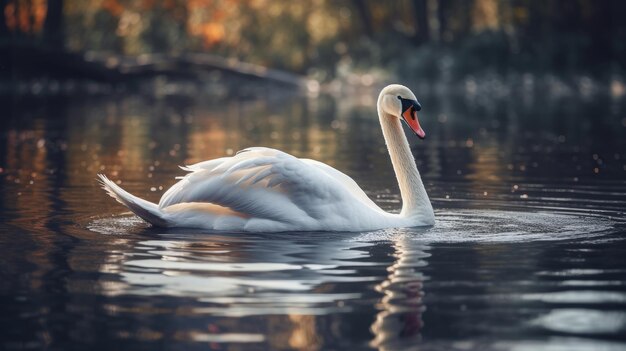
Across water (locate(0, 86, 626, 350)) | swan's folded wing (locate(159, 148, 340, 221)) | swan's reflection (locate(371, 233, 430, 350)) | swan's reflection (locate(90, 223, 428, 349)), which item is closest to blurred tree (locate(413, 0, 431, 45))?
water (locate(0, 86, 626, 350))

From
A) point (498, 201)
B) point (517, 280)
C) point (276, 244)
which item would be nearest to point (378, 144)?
point (498, 201)

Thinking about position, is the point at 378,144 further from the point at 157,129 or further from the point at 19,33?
the point at 19,33

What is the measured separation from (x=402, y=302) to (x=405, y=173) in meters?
3.96

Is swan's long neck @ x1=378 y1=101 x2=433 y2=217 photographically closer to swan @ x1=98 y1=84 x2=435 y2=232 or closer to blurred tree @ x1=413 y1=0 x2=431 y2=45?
swan @ x1=98 y1=84 x2=435 y2=232

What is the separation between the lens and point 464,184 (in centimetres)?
1473

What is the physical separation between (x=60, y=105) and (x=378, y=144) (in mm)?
16249

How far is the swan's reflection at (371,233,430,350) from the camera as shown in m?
6.55

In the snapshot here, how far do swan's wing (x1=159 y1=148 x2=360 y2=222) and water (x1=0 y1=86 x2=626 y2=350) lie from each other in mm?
250

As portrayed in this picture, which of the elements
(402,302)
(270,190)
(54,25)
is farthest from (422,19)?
(402,302)

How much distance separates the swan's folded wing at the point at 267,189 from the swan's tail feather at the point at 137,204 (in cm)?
17

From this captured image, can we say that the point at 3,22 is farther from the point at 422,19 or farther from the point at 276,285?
the point at 276,285

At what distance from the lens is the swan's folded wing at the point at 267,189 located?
10398 mm

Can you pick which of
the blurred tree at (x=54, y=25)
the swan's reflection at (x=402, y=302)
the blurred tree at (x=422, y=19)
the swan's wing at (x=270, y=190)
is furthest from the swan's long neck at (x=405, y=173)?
the blurred tree at (x=422, y=19)

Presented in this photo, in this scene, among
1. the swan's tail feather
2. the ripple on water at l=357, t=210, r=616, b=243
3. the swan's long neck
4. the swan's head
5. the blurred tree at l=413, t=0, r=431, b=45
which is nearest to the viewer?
the ripple on water at l=357, t=210, r=616, b=243
